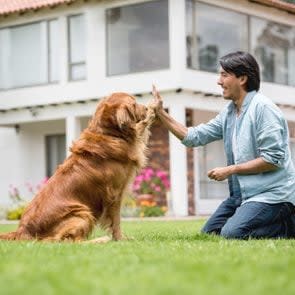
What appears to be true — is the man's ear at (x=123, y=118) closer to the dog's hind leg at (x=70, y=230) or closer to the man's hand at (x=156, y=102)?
the man's hand at (x=156, y=102)

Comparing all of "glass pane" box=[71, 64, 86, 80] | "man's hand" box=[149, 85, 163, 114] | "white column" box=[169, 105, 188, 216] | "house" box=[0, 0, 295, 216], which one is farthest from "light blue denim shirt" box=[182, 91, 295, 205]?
"glass pane" box=[71, 64, 86, 80]

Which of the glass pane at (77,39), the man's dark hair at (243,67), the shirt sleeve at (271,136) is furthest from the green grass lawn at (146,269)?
the glass pane at (77,39)

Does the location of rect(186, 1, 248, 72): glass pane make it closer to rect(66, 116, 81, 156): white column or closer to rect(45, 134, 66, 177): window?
rect(66, 116, 81, 156): white column

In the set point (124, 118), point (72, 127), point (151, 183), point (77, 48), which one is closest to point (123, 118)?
point (124, 118)

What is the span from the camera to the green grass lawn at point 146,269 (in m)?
3.66

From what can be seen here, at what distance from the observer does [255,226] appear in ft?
25.2

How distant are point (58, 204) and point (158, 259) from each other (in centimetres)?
209

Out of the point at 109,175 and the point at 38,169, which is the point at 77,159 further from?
the point at 38,169

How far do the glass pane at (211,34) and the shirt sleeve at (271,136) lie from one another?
1261 centimetres

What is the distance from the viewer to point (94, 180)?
280 inches

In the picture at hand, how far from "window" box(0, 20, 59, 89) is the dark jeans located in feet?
50.3

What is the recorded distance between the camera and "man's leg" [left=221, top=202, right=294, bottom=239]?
7609mm

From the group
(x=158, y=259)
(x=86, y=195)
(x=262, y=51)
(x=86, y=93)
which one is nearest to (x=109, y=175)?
(x=86, y=195)

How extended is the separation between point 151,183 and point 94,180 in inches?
538
